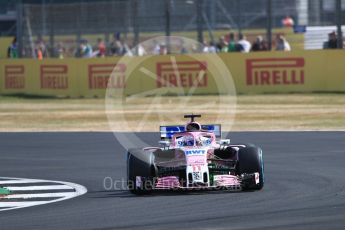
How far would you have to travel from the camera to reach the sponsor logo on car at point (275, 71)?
1297 inches

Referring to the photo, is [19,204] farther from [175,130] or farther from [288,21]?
[288,21]

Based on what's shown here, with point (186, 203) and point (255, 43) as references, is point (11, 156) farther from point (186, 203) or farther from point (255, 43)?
point (255, 43)

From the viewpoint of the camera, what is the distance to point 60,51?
3744 cm

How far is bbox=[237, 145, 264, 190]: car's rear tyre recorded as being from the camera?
1347 cm

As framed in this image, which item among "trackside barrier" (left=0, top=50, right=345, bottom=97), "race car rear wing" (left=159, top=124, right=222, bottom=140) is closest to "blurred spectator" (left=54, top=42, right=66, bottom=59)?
"trackside barrier" (left=0, top=50, right=345, bottom=97)

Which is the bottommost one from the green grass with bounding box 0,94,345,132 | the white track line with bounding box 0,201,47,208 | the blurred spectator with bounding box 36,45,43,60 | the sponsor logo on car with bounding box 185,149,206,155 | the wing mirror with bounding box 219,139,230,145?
the white track line with bounding box 0,201,47,208

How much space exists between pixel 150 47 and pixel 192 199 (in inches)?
963

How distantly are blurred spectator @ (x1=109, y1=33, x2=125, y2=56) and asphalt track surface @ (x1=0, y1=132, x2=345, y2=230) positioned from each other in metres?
15.2

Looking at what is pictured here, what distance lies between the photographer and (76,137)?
24156mm

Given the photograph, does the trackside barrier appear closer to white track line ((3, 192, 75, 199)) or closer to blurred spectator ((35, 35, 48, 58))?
blurred spectator ((35, 35, 48, 58))

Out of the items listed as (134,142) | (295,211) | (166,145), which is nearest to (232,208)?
(295,211)

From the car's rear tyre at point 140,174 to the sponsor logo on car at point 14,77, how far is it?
82.4 feet

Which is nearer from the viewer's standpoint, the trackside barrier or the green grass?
the green grass

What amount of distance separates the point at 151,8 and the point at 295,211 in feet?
81.1
